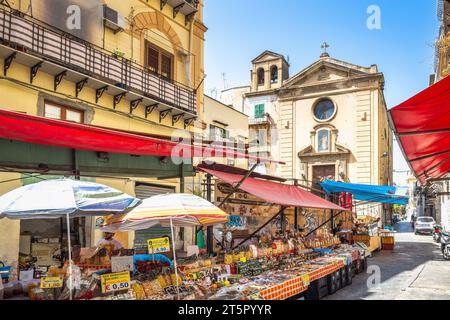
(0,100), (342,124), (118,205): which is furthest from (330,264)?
(342,124)

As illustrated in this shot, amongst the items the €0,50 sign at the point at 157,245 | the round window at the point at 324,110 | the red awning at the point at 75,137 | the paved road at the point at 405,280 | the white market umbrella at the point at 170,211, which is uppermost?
the round window at the point at 324,110

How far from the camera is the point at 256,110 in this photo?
128 ft

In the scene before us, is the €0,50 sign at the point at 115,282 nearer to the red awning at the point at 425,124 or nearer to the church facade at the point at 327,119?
the red awning at the point at 425,124

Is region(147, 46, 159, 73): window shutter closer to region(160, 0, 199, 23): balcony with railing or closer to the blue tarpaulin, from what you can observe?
region(160, 0, 199, 23): balcony with railing

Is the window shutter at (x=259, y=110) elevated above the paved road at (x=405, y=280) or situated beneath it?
elevated above

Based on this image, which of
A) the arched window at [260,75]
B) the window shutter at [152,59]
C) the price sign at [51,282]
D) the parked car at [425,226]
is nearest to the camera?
the price sign at [51,282]

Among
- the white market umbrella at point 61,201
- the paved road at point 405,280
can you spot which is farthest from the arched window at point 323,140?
the white market umbrella at point 61,201

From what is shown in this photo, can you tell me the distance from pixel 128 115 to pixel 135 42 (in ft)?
9.55

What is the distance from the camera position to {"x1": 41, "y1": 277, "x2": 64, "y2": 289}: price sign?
520cm

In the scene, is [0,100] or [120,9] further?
[120,9]

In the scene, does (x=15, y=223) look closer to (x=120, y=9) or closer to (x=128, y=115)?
(x=128, y=115)

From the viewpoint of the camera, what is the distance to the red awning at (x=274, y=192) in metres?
9.30

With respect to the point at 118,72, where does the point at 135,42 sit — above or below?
above

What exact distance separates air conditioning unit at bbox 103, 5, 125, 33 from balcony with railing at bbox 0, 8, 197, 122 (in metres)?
1.04
